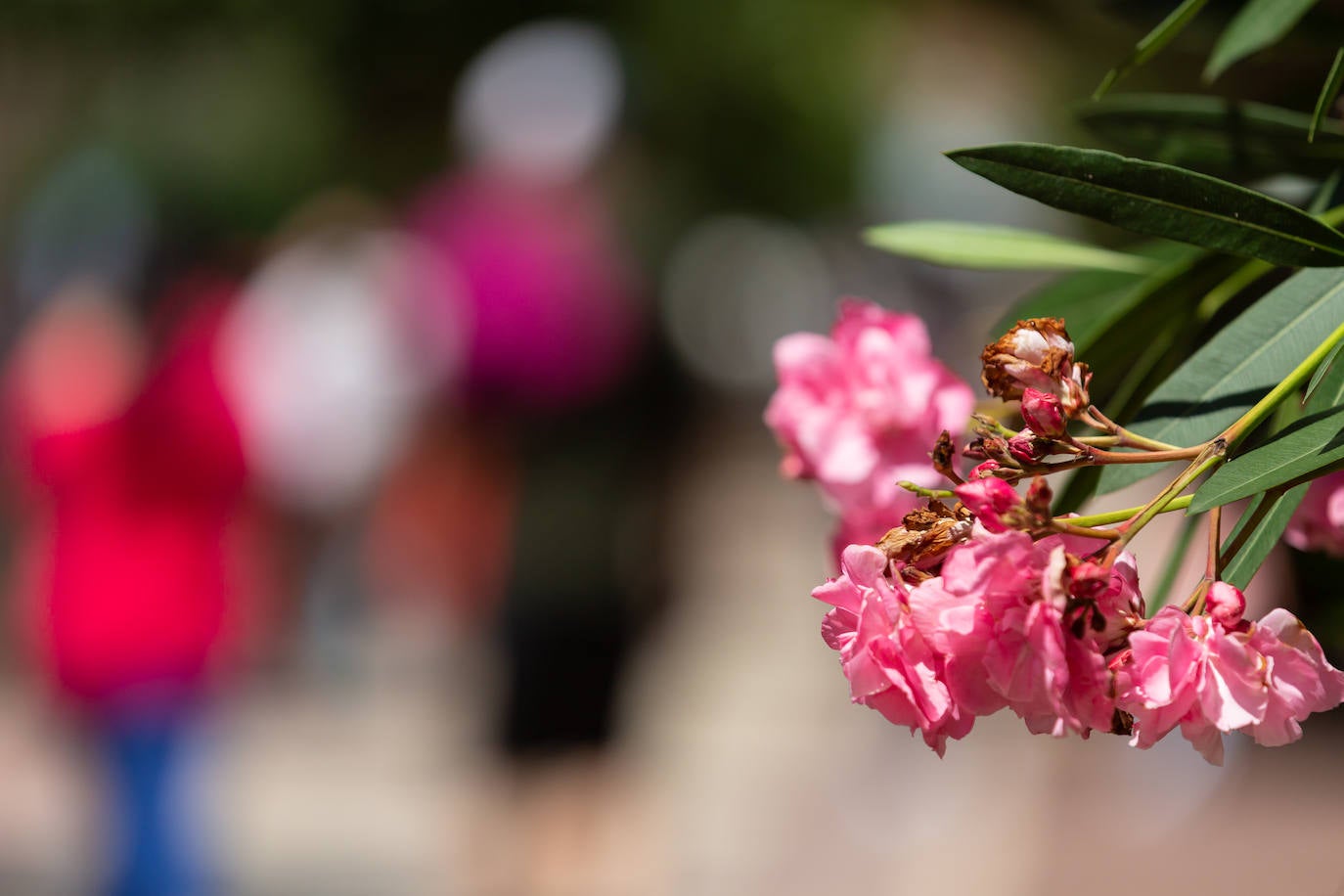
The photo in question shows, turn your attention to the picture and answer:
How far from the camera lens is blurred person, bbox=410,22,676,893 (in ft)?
11.2

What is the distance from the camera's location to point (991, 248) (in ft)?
2.06

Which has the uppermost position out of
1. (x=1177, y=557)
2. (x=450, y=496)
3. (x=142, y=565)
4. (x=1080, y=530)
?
(x=1080, y=530)

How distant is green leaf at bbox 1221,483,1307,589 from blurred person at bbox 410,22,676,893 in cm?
300

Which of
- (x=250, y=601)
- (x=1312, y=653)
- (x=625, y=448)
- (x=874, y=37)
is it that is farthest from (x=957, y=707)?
(x=874, y=37)

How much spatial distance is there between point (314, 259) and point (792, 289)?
4155 mm

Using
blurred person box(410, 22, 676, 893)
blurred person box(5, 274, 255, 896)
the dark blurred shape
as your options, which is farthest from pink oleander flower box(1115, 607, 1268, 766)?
the dark blurred shape

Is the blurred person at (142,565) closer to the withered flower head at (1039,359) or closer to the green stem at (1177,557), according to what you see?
the green stem at (1177,557)

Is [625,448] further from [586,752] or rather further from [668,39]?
[668,39]

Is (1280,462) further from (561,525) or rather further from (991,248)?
(561,525)

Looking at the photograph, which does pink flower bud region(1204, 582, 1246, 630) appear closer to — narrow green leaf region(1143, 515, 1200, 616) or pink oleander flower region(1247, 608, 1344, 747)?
pink oleander flower region(1247, 608, 1344, 747)

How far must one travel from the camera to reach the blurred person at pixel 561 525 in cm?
342

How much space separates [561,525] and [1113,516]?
3.03 metres

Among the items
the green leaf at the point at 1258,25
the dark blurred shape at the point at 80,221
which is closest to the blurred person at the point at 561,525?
the dark blurred shape at the point at 80,221

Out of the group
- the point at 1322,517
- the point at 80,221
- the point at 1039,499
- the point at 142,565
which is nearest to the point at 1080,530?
the point at 1039,499
